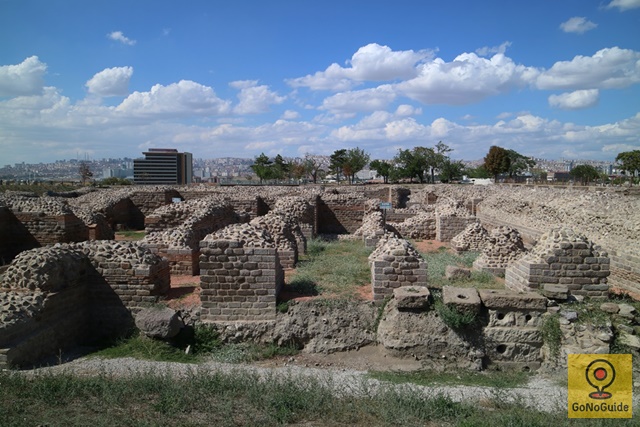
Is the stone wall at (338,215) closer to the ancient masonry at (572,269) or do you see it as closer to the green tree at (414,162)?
the ancient masonry at (572,269)

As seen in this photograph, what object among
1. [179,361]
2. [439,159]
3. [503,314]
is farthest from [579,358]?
[439,159]

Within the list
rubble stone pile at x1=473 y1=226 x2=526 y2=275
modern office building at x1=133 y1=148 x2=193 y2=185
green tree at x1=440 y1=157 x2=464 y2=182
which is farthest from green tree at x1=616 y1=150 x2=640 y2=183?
modern office building at x1=133 y1=148 x2=193 y2=185

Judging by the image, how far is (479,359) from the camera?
21.3ft

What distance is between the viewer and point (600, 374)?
5949 millimetres

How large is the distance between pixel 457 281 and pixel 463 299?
192 cm

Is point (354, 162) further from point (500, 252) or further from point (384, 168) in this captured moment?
point (500, 252)

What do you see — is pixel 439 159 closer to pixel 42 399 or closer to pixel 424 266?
pixel 424 266

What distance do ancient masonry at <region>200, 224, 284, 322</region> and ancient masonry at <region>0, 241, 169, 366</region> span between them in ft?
3.53

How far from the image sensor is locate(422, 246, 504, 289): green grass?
8102 mm

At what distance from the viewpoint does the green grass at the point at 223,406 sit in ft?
13.4

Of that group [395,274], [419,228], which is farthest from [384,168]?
[395,274]

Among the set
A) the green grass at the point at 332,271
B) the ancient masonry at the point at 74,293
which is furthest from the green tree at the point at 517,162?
the ancient masonry at the point at 74,293

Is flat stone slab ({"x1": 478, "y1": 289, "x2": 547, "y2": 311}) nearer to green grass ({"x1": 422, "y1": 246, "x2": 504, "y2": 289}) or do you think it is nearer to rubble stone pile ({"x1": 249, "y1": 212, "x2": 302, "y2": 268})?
green grass ({"x1": 422, "y1": 246, "x2": 504, "y2": 289})

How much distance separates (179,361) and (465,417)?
13.7ft
